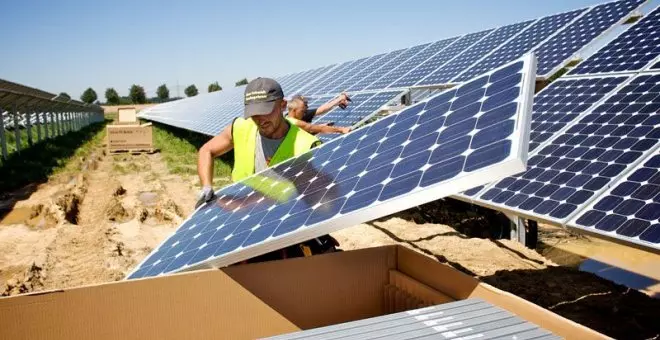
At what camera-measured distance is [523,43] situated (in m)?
13.3

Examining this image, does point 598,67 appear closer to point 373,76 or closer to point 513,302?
point 513,302

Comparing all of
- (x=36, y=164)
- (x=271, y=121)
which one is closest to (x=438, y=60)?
(x=271, y=121)

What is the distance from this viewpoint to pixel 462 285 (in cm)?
318

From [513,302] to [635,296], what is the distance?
5524 millimetres

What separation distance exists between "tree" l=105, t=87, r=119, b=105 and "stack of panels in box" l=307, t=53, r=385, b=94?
423ft

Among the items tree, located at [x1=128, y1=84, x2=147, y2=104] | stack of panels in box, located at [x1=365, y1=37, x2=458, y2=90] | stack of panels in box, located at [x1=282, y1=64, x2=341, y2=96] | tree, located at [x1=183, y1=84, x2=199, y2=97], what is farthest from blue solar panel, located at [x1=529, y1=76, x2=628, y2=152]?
tree, located at [x1=183, y1=84, x2=199, y2=97]

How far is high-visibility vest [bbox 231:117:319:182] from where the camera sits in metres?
4.69

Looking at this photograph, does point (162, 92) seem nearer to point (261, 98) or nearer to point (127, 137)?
point (127, 137)

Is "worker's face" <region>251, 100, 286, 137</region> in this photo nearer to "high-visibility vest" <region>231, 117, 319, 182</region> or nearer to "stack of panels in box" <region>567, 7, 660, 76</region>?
"high-visibility vest" <region>231, 117, 319, 182</region>

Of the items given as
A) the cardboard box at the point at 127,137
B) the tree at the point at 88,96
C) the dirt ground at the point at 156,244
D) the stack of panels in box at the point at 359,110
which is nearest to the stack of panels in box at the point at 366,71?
the stack of panels in box at the point at 359,110

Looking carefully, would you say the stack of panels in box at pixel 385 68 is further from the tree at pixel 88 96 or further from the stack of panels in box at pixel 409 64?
the tree at pixel 88 96

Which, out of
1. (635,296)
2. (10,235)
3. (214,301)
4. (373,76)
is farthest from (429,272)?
(373,76)

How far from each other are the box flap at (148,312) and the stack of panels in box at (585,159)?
3141 mm

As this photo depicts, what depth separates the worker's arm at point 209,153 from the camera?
15.4 feet
